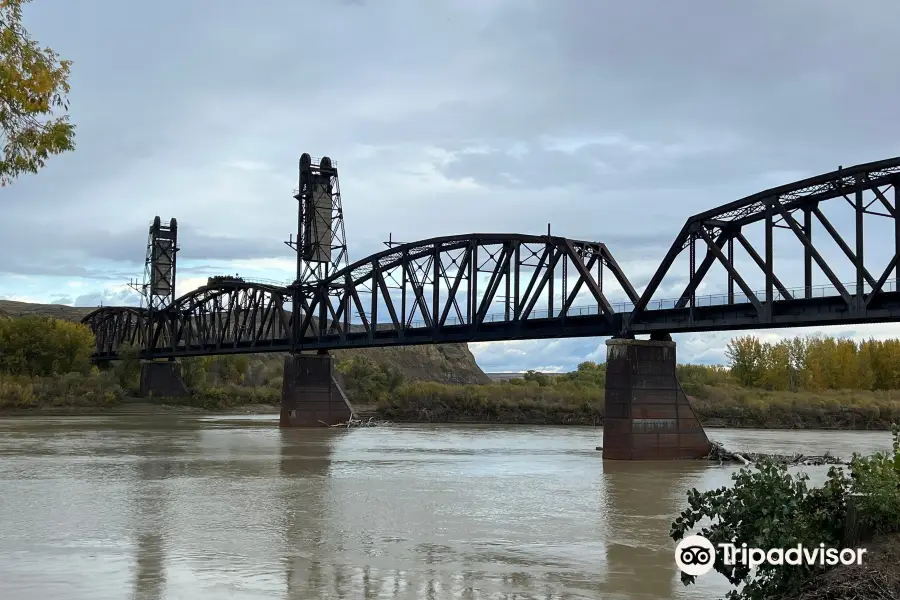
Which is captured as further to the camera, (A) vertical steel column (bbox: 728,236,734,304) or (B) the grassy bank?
(B) the grassy bank

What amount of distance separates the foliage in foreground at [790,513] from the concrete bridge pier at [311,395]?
73.0 metres

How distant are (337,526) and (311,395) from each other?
6243cm

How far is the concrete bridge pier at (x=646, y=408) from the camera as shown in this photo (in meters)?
46.4

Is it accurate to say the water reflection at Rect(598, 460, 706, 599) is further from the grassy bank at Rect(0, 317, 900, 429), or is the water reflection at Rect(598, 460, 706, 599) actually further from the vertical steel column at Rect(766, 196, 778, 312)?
the grassy bank at Rect(0, 317, 900, 429)

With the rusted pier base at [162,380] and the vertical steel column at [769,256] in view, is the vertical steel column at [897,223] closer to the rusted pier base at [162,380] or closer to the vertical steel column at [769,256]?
the vertical steel column at [769,256]

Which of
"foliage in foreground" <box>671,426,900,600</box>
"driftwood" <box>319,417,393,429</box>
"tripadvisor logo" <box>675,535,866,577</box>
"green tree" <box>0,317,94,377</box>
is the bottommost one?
"driftwood" <box>319,417,393,429</box>

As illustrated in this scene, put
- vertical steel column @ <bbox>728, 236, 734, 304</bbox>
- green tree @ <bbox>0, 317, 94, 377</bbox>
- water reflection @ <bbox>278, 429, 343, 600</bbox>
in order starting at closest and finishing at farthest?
water reflection @ <bbox>278, 429, 343, 600</bbox>, vertical steel column @ <bbox>728, 236, 734, 304</bbox>, green tree @ <bbox>0, 317, 94, 377</bbox>

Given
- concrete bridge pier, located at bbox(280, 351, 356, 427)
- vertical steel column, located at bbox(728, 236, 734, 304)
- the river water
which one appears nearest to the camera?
the river water

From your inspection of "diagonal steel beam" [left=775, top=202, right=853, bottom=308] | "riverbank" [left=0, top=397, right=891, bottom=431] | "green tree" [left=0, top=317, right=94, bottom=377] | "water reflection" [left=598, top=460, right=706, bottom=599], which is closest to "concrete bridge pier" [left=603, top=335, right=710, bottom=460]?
"water reflection" [left=598, top=460, right=706, bottom=599]

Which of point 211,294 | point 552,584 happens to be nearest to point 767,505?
point 552,584

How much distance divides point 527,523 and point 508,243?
4108 centimetres

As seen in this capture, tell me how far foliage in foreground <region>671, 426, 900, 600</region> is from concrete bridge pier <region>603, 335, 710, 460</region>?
36.2 meters

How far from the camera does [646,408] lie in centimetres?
4712

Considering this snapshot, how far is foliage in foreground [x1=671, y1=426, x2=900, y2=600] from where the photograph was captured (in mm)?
9531
